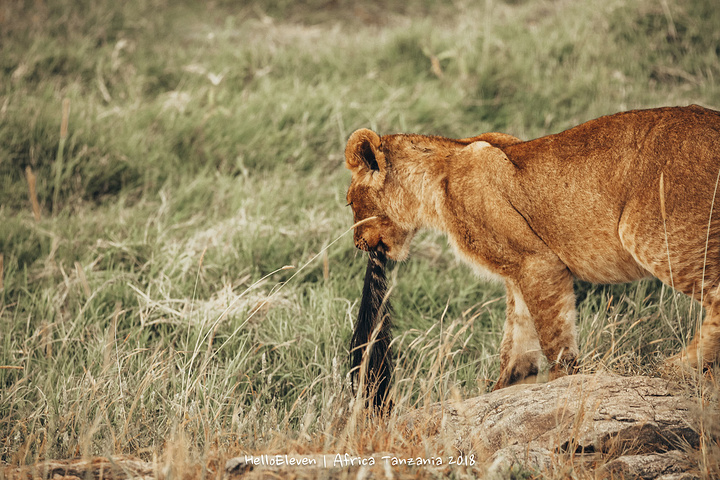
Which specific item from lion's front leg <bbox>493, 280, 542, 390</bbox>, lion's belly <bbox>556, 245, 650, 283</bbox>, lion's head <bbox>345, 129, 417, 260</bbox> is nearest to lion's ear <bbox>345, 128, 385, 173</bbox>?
lion's head <bbox>345, 129, 417, 260</bbox>

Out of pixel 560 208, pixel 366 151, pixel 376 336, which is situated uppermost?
pixel 366 151

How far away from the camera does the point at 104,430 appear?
2686 mm

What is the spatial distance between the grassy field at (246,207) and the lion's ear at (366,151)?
0.62 metres

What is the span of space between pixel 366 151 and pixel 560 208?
3.52 feet

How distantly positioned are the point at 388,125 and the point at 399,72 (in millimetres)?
1176

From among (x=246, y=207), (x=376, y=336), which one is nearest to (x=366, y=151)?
(x=376, y=336)

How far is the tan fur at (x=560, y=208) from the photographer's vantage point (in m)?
2.40

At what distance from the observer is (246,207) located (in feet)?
15.6

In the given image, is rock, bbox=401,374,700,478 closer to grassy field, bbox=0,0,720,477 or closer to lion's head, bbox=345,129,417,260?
grassy field, bbox=0,0,720,477

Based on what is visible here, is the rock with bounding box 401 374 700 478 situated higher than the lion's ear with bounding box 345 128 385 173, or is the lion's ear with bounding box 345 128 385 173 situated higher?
the lion's ear with bounding box 345 128 385 173

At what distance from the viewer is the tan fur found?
7.88 ft

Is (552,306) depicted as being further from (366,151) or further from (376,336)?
(366,151)

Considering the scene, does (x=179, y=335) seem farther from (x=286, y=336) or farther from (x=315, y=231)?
(x=315, y=231)

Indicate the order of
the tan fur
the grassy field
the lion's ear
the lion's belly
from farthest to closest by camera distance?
the lion's ear
the grassy field
the lion's belly
the tan fur
